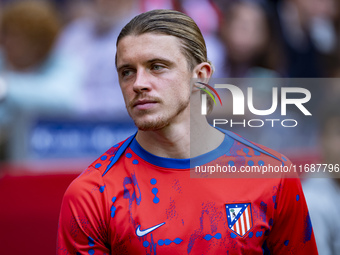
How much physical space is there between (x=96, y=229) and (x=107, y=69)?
11.9 ft

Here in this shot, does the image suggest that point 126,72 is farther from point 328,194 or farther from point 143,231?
point 328,194

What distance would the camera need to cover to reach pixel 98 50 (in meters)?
6.12

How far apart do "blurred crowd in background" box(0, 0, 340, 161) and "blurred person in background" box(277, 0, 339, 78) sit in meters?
0.01

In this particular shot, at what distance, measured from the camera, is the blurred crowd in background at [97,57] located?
17.0 feet

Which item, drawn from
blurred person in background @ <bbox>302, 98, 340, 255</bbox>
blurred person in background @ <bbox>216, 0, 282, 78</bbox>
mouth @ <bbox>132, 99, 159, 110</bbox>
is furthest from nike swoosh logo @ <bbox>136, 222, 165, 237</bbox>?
blurred person in background @ <bbox>216, 0, 282, 78</bbox>

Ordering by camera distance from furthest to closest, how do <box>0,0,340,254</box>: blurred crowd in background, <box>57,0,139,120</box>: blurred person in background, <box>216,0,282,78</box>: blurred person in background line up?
<box>216,0,282,78</box>: blurred person in background → <box>57,0,139,120</box>: blurred person in background → <box>0,0,340,254</box>: blurred crowd in background

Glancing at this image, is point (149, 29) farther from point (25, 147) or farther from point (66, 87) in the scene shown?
point (66, 87)

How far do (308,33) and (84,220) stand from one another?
16.4ft

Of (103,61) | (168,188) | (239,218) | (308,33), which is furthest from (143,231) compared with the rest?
(308,33)

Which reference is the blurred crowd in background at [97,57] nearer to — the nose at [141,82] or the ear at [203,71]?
the ear at [203,71]

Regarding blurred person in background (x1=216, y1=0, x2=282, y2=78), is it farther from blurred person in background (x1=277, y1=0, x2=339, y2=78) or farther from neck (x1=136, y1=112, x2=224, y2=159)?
neck (x1=136, y1=112, x2=224, y2=159)

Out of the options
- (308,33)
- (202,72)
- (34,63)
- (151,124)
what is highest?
(308,33)

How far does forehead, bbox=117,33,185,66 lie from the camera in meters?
2.55

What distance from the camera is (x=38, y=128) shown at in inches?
193
